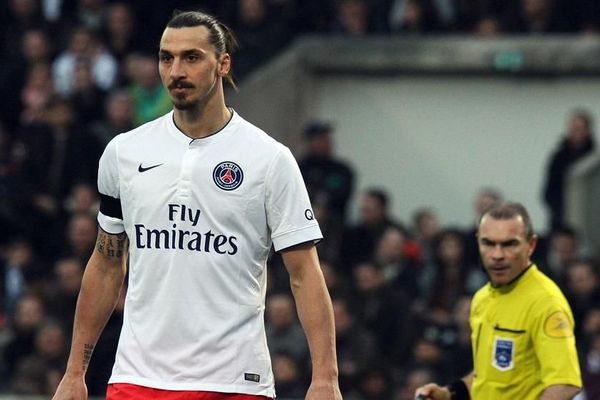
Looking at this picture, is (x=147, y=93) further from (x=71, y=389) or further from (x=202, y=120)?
(x=71, y=389)

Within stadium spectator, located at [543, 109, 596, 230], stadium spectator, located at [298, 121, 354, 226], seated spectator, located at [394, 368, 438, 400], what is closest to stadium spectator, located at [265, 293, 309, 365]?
seated spectator, located at [394, 368, 438, 400]

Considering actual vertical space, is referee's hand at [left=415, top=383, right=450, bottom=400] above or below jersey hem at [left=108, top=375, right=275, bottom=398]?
below

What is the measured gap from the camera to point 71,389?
6.63m

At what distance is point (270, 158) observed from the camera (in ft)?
21.6

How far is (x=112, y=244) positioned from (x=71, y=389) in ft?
1.96

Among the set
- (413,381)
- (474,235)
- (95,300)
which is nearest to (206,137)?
(95,300)

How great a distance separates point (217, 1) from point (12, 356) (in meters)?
4.93

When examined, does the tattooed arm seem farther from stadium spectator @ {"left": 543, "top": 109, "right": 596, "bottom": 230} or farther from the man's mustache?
stadium spectator @ {"left": 543, "top": 109, "right": 596, "bottom": 230}

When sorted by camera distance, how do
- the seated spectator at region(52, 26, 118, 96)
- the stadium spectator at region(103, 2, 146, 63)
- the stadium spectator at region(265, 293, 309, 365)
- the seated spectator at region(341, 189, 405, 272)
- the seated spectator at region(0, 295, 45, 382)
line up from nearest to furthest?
the stadium spectator at region(265, 293, 309, 365) → the seated spectator at region(0, 295, 45, 382) → the seated spectator at region(341, 189, 405, 272) → the seated spectator at region(52, 26, 118, 96) → the stadium spectator at region(103, 2, 146, 63)

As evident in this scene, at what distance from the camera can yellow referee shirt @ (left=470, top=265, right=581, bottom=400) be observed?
7.43m

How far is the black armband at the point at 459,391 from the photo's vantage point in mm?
7852

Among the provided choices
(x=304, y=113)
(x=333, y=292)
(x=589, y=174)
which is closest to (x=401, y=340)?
(x=333, y=292)

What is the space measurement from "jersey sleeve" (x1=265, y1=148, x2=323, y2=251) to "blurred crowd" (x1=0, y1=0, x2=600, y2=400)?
6664 mm

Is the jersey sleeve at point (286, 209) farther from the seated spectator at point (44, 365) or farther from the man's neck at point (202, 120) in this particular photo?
the seated spectator at point (44, 365)
